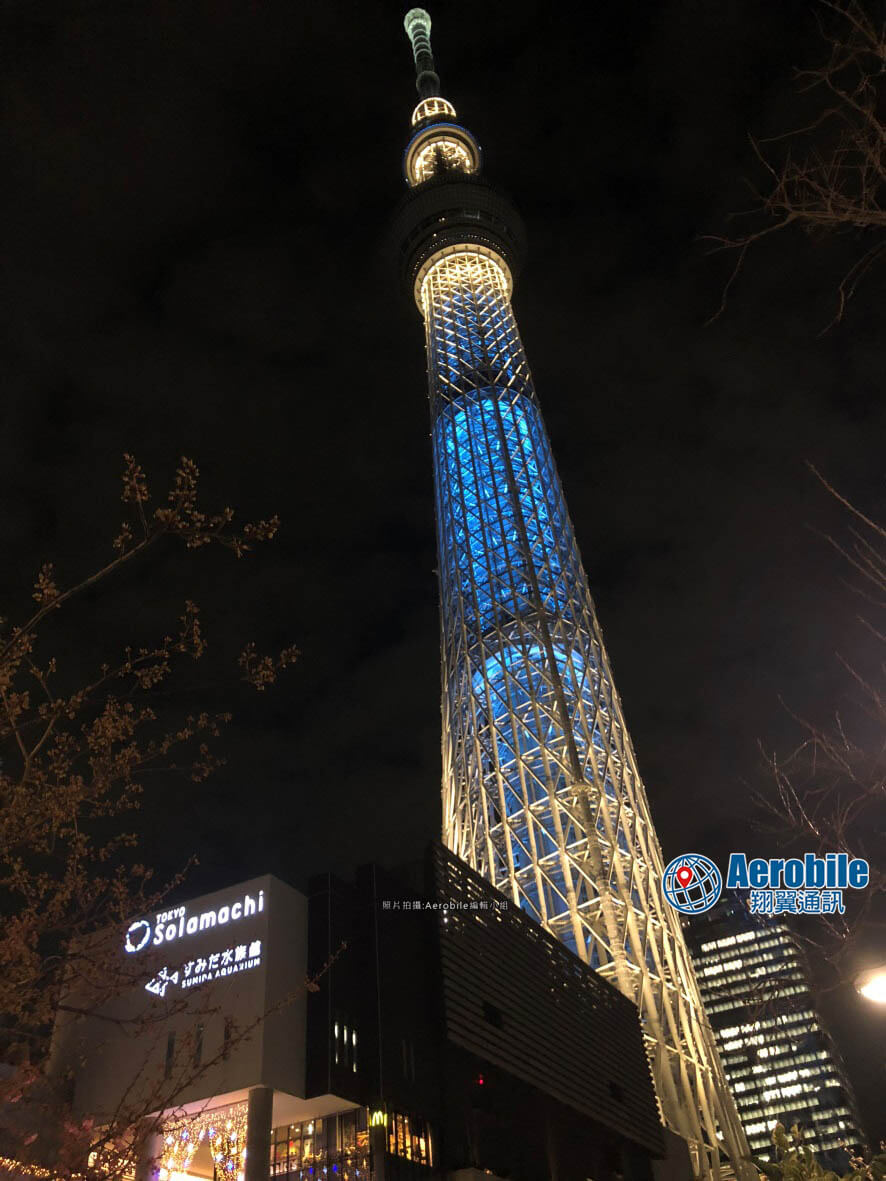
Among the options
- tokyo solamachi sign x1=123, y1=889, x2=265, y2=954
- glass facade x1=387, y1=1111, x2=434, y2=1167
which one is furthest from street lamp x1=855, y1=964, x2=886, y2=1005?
tokyo solamachi sign x1=123, y1=889, x2=265, y2=954

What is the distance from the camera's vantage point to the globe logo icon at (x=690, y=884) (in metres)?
34.8

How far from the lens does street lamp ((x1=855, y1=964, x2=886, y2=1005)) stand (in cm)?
790

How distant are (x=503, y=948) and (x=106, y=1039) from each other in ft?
32.1

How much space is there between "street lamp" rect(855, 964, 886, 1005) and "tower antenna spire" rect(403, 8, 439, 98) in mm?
74298

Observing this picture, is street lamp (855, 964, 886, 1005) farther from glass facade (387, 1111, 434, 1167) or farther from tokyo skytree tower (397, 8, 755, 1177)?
tokyo skytree tower (397, 8, 755, 1177)

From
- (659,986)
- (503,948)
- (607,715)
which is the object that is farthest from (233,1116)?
(607,715)

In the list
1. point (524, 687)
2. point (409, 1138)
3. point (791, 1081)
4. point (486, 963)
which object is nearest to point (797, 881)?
point (486, 963)

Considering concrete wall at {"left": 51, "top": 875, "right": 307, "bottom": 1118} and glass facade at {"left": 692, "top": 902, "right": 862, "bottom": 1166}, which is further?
glass facade at {"left": 692, "top": 902, "right": 862, "bottom": 1166}

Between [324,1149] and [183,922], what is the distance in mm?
6000

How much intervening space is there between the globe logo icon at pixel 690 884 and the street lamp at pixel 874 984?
27.8 m

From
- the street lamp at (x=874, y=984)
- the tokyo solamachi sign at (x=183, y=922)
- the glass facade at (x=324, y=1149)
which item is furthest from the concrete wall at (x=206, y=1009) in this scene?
the street lamp at (x=874, y=984)

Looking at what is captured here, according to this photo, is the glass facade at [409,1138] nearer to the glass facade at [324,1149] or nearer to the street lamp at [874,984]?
the glass facade at [324,1149]

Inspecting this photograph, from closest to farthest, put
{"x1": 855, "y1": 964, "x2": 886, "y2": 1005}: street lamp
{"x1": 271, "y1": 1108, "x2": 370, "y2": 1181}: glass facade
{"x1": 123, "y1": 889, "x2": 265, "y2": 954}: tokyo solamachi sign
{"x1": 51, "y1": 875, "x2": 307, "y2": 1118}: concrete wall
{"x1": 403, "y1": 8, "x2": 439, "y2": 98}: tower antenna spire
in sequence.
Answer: {"x1": 855, "y1": 964, "x2": 886, "y2": 1005}: street lamp, {"x1": 271, "y1": 1108, "x2": 370, "y2": 1181}: glass facade, {"x1": 51, "y1": 875, "x2": 307, "y2": 1118}: concrete wall, {"x1": 123, "y1": 889, "x2": 265, "y2": 954}: tokyo solamachi sign, {"x1": 403, "y1": 8, "x2": 439, "y2": 98}: tower antenna spire

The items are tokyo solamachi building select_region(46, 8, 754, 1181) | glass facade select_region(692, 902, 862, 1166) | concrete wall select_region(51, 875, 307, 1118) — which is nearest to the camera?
concrete wall select_region(51, 875, 307, 1118)
